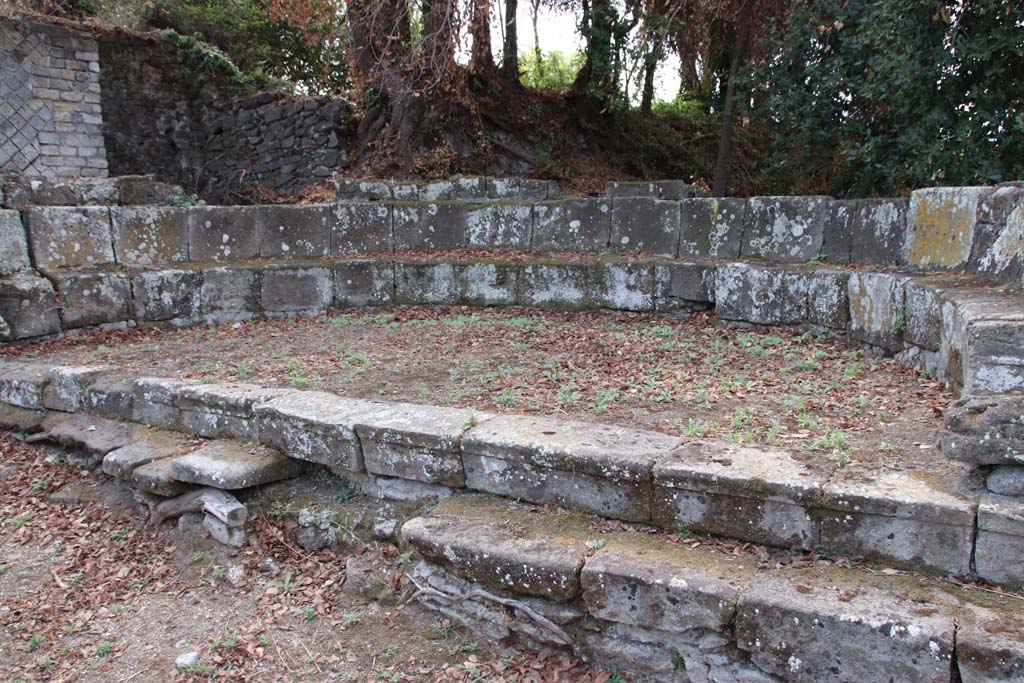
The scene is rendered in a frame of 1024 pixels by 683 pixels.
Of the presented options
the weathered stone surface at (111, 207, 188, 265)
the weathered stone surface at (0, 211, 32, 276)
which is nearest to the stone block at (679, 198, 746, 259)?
the weathered stone surface at (111, 207, 188, 265)

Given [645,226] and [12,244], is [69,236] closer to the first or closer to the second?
[12,244]

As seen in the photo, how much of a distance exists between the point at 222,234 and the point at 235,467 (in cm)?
428

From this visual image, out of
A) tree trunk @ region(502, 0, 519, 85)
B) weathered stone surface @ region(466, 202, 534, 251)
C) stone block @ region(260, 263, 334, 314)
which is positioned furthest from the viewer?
tree trunk @ region(502, 0, 519, 85)

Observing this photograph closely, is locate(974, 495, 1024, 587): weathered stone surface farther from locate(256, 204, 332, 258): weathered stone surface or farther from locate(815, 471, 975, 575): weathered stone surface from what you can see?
locate(256, 204, 332, 258): weathered stone surface

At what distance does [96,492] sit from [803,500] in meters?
4.34

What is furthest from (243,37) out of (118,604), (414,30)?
(118,604)

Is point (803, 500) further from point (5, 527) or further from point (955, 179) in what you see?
point (955, 179)

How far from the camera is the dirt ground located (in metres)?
3.74

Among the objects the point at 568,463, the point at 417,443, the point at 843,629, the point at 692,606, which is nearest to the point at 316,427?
the point at 417,443

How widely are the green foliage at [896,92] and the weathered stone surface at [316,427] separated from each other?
6426mm

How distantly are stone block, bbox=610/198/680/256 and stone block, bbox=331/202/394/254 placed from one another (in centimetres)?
250

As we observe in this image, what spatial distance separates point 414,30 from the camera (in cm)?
1169

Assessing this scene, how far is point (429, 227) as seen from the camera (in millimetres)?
8242

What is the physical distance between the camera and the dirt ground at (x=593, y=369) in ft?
12.3
